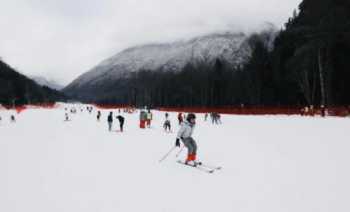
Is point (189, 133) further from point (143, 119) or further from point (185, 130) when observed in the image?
point (143, 119)

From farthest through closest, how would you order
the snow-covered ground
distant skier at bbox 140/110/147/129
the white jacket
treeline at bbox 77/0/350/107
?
treeline at bbox 77/0/350/107
distant skier at bbox 140/110/147/129
the white jacket
the snow-covered ground

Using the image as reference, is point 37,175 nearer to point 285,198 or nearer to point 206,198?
point 206,198

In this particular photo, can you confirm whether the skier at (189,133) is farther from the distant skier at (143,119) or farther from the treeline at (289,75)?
the treeline at (289,75)


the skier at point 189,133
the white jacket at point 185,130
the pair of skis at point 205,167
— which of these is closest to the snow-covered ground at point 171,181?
the pair of skis at point 205,167

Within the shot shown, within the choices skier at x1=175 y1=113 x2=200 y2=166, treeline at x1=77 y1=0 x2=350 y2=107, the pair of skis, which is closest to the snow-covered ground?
the pair of skis

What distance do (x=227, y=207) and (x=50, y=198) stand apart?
3.57 meters

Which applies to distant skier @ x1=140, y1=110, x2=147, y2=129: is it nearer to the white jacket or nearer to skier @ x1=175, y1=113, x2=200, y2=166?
skier @ x1=175, y1=113, x2=200, y2=166

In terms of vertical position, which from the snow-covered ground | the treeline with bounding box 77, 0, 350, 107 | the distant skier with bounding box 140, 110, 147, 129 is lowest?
the snow-covered ground

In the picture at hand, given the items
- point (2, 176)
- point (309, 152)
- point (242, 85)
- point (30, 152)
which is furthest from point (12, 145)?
point (242, 85)

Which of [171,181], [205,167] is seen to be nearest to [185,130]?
[205,167]

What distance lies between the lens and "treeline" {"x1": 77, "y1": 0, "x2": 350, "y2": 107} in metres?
26.3

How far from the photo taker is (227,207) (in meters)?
5.26

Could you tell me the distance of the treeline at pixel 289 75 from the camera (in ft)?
86.3

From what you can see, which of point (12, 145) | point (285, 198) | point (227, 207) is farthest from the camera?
point (12, 145)
